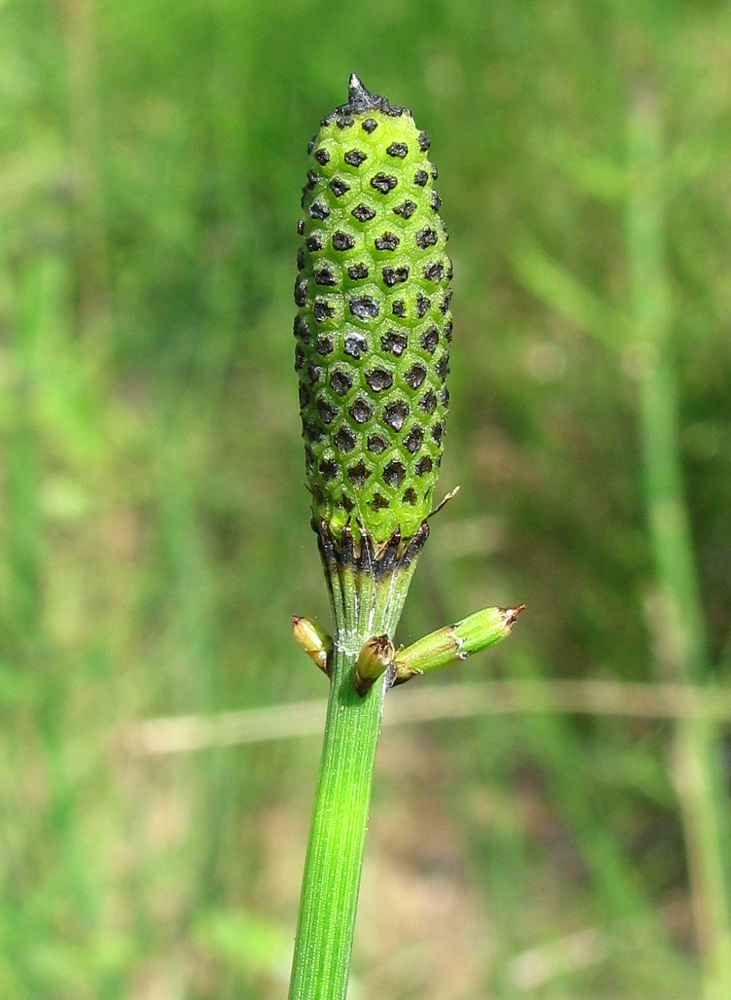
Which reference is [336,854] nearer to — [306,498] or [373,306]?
[373,306]

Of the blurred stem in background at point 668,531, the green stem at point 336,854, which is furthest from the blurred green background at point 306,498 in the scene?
the green stem at point 336,854

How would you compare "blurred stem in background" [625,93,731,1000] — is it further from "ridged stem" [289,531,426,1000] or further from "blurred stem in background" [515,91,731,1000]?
"ridged stem" [289,531,426,1000]

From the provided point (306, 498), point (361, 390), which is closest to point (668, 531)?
point (306, 498)

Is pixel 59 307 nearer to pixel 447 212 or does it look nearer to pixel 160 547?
pixel 160 547

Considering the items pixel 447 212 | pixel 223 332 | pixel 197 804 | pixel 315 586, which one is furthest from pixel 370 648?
pixel 447 212

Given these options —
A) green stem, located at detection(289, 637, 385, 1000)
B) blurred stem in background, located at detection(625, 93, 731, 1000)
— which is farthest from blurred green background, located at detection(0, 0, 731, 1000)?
green stem, located at detection(289, 637, 385, 1000)

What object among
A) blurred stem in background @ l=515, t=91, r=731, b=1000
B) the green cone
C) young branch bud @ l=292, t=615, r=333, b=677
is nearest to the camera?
the green cone
